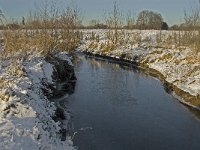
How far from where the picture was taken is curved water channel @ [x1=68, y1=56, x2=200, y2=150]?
13.7 meters

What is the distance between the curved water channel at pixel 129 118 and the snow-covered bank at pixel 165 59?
94 cm

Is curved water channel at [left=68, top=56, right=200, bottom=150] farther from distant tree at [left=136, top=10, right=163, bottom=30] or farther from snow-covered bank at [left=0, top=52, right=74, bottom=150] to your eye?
distant tree at [left=136, top=10, right=163, bottom=30]

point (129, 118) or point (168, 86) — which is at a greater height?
point (129, 118)

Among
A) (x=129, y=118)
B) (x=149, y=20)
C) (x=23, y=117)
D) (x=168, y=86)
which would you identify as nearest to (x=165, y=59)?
(x=168, y=86)

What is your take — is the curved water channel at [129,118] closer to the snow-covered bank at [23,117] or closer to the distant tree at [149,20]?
the snow-covered bank at [23,117]

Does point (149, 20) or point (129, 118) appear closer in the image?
point (129, 118)

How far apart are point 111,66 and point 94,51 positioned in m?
15.7

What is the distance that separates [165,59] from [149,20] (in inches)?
2423

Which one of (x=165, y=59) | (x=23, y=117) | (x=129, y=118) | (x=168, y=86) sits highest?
(x=23, y=117)

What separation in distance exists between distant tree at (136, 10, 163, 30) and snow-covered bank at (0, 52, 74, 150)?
71.6 m

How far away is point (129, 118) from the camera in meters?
17.1

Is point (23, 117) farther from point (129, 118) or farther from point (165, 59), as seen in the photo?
point (165, 59)

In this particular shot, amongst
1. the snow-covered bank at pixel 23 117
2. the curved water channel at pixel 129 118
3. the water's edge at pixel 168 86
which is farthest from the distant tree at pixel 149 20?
the snow-covered bank at pixel 23 117

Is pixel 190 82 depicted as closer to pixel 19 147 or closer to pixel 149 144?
pixel 149 144
